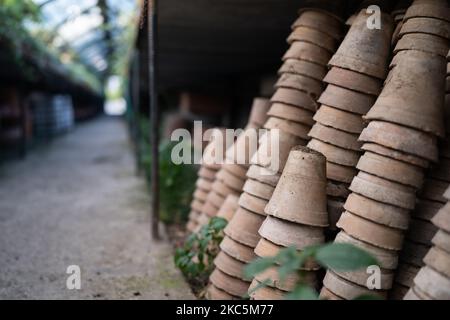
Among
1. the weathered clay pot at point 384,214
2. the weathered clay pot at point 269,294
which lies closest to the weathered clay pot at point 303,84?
the weathered clay pot at point 384,214

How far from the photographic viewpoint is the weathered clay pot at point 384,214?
78.5 inches

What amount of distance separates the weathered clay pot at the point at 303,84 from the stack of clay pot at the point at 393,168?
831mm

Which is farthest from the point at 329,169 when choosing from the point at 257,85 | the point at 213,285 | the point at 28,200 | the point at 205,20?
the point at 28,200

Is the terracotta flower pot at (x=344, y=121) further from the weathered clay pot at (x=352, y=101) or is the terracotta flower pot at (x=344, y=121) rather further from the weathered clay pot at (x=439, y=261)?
the weathered clay pot at (x=439, y=261)

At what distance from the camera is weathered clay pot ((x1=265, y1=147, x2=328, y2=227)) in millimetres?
2238

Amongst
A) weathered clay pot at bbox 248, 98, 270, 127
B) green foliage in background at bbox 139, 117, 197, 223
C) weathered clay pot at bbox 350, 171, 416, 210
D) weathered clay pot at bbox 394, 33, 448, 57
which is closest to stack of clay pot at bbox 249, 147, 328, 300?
weathered clay pot at bbox 350, 171, 416, 210

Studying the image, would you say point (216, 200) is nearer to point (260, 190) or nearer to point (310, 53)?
point (260, 190)

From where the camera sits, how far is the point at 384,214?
1998mm

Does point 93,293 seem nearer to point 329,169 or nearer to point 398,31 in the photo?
point 329,169

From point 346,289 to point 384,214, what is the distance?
40 cm

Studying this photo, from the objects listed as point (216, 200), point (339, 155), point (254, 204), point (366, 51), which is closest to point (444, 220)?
point (339, 155)

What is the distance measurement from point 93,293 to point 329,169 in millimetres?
1976

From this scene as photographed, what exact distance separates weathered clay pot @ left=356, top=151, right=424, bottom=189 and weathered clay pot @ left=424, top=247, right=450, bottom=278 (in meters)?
0.36

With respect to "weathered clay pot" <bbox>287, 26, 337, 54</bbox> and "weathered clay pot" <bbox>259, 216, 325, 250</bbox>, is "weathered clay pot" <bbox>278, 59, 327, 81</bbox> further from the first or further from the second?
"weathered clay pot" <bbox>259, 216, 325, 250</bbox>
